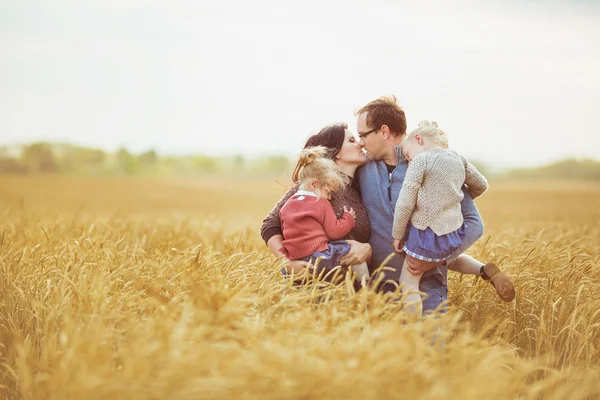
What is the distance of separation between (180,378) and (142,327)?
1.97 feet

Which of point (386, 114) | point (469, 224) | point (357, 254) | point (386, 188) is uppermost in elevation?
point (386, 114)

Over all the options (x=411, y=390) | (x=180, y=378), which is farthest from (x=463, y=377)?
(x=180, y=378)

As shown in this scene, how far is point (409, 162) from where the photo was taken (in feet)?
12.5

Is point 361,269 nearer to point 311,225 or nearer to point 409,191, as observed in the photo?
point 311,225

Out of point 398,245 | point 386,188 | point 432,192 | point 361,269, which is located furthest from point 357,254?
point 432,192

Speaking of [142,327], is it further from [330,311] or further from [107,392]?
[330,311]

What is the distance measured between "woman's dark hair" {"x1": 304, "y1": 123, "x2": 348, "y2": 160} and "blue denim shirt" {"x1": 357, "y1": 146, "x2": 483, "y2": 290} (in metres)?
0.25

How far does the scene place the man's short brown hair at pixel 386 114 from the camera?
3.80 metres

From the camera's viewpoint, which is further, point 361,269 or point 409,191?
point 361,269

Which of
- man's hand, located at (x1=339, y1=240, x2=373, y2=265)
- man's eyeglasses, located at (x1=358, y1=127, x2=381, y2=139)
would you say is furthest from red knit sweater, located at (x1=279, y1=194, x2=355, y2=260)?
man's eyeglasses, located at (x1=358, y1=127, x2=381, y2=139)

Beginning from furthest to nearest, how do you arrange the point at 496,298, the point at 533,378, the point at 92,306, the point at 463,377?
1. the point at 496,298
2. the point at 533,378
3. the point at 92,306
4. the point at 463,377

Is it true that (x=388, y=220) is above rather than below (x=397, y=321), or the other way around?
above

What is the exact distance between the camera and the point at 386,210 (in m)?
3.79

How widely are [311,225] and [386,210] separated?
52 cm
